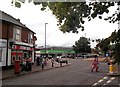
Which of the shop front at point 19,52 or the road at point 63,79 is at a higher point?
the shop front at point 19,52

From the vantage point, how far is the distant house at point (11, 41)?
35.1m

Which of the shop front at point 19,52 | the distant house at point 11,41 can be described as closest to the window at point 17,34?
the distant house at point 11,41

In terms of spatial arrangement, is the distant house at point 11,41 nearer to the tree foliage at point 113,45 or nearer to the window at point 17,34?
the window at point 17,34

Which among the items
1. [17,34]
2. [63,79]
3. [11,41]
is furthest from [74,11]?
[17,34]

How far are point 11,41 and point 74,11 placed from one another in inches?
1178

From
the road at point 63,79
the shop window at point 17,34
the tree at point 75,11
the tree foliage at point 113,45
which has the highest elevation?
the shop window at point 17,34

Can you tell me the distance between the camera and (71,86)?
17812 millimetres

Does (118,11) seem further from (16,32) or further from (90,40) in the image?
→ (16,32)

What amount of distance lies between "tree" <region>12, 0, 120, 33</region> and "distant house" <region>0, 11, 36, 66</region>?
27484 millimetres

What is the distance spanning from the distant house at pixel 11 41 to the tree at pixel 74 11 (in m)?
27.5

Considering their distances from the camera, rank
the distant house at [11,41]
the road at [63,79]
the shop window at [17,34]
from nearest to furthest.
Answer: the road at [63,79] < the distant house at [11,41] < the shop window at [17,34]

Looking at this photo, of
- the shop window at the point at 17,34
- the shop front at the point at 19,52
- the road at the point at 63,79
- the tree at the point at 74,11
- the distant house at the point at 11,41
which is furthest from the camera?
the shop window at the point at 17,34

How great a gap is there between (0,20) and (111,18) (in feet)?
89.7

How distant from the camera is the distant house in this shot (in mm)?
35138
